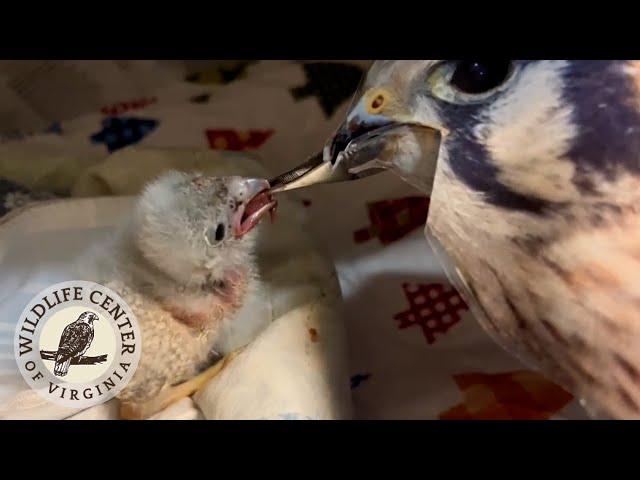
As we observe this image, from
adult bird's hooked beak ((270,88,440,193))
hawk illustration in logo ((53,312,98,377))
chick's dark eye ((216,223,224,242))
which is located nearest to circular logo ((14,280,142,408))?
hawk illustration in logo ((53,312,98,377))

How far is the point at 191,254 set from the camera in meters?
0.62

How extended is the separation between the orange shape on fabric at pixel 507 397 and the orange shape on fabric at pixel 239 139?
1.22 ft

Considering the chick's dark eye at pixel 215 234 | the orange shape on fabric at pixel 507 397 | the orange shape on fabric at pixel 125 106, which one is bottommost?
the orange shape on fabric at pixel 507 397

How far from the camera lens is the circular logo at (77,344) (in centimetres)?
53

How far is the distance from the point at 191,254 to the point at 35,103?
1.32ft

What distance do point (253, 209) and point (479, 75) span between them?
0.89ft

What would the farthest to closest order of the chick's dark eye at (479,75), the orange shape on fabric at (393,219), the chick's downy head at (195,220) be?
the orange shape on fabric at (393,219)
the chick's downy head at (195,220)
the chick's dark eye at (479,75)

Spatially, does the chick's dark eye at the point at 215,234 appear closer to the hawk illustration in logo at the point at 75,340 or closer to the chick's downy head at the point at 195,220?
the chick's downy head at the point at 195,220

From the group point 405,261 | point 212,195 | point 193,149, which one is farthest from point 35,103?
point 405,261

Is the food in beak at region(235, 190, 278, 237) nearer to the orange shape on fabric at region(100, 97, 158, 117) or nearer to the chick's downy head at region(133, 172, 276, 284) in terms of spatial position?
the chick's downy head at region(133, 172, 276, 284)

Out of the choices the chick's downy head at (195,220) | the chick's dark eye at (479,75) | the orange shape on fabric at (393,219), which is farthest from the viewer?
the orange shape on fabric at (393,219)

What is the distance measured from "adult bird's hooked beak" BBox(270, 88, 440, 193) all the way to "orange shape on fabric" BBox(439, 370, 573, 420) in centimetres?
25

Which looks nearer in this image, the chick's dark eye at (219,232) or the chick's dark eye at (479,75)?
the chick's dark eye at (479,75)

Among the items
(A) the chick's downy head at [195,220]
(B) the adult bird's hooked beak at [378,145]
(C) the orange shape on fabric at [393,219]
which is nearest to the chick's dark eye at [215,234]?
(A) the chick's downy head at [195,220]
